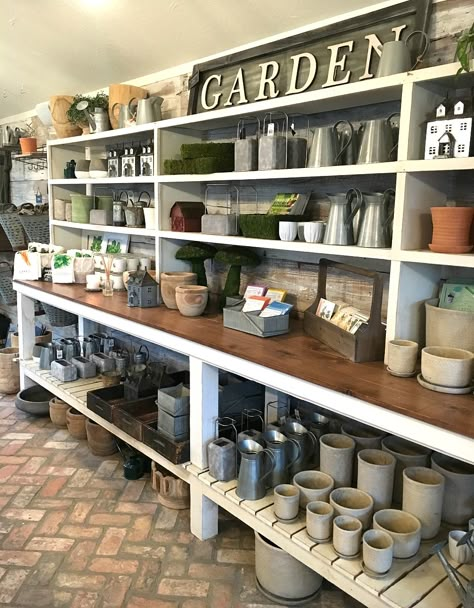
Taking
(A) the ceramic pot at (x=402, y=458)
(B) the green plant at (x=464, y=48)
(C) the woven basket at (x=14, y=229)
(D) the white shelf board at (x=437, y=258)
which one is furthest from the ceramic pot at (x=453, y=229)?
(C) the woven basket at (x=14, y=229)

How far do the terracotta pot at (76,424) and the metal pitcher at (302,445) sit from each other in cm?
150

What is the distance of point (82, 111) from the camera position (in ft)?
11.7

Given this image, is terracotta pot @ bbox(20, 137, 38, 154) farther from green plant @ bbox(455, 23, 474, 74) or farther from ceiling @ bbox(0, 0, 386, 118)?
green plant @ bbox(455, 23, 474, 74)

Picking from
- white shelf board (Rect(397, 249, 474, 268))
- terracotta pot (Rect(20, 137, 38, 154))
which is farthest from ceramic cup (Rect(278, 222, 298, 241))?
terracotta pot (Rect(20, 137, 38, 154))

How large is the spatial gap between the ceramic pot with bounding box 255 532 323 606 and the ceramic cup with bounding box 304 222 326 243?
45.5 inches

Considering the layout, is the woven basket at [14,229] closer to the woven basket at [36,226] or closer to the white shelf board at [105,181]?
the woven basket at [36,226]

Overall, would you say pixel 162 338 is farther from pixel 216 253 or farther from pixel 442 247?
pixel 442 247

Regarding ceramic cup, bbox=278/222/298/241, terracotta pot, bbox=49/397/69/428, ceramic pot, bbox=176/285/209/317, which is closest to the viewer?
ceramic cup, bbox=278/222/298/241

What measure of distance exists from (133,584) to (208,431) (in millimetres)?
643

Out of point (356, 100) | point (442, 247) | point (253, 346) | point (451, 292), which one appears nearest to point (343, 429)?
point (253, 346)

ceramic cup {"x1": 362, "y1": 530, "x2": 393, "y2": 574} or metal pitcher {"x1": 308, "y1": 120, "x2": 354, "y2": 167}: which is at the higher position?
metal pitcher {"x1": 308, "y1": 120, "x2": 354, "y2": 167}

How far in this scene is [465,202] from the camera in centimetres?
200

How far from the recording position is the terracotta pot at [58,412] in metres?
3.45

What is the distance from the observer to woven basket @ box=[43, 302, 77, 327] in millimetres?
4004
